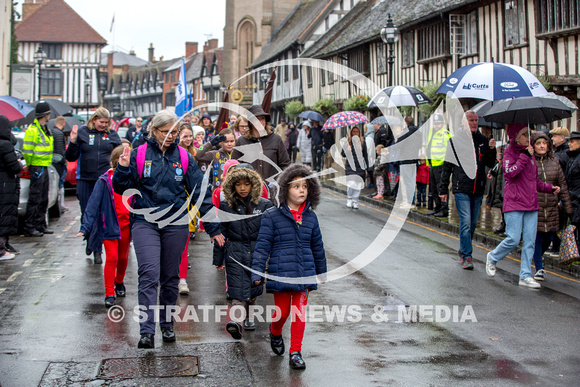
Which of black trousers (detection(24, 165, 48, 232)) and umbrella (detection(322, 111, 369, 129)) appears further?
umbrella (detection(322, 111, 369, 129))

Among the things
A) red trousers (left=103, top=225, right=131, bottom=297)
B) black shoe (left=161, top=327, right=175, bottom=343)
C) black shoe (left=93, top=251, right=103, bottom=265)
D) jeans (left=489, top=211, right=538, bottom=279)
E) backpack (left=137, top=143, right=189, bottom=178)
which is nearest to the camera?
backpack (left=137, top=143, right=189, bottom=178)

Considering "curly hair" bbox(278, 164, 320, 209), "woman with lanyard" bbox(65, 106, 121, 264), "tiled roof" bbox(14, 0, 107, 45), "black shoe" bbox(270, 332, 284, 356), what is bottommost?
"black shoe" bbox(270, 332, 284, 356)

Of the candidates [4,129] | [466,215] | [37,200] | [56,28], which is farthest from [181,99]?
[56,28]

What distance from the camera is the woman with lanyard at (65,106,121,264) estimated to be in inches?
383

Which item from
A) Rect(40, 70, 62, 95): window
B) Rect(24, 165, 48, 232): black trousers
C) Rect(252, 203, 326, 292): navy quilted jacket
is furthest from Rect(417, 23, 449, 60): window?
Rect(40, 70, 62, 95): window

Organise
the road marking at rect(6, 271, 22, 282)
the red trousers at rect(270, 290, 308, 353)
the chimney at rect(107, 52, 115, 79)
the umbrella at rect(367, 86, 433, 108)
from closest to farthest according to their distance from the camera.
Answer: the red trousers at rect(270, 290, 308, 353)
the road marking at rect(6, 271, 22, 282)
the umbrella at rect(367, 86, 433, 108)
the chimney at rect(107, 52, 115, 79)

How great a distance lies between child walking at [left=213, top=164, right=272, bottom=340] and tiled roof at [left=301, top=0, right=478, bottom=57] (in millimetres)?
15287

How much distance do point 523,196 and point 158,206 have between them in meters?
4.81

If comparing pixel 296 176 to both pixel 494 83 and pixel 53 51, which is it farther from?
pixel 53 51

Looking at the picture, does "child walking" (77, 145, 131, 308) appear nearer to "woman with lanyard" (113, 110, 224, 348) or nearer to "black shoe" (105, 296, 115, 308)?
"black shoe" (105, 296, 115, 308)

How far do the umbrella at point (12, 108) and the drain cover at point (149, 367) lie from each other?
10654 millimetres

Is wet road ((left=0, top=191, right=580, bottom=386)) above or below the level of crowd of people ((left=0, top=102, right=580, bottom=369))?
below

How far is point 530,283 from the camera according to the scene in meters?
8.55

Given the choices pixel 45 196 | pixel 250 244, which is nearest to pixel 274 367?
pixel 250 244
